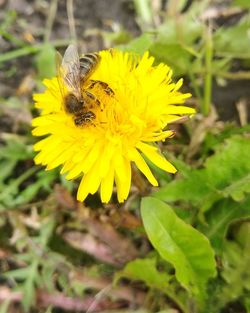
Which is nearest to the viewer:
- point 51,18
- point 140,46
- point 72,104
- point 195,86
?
point 72,104

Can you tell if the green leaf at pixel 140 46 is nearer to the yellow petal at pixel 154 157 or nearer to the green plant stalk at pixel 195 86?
the green plant stalk at pixel 195 86

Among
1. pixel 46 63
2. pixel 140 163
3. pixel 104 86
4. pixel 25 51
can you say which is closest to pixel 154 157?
pixel 140 163

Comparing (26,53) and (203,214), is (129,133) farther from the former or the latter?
(26,53)

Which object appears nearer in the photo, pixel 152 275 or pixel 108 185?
pixel 108 185

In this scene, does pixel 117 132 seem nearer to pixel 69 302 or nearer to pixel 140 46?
pixel 140 46

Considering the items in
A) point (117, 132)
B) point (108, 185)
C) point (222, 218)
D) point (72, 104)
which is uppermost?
point (72, 104)

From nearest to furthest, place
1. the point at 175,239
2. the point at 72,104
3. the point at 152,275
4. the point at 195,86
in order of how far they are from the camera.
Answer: the point at 72,104 < the point at 175,239 < the point at 152,275 < the point at 195,86

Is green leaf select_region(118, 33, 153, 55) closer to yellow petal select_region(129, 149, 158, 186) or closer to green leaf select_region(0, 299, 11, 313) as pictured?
yellow petal select_region(129, 149, 158, 186)

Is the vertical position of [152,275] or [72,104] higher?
[72,104]
